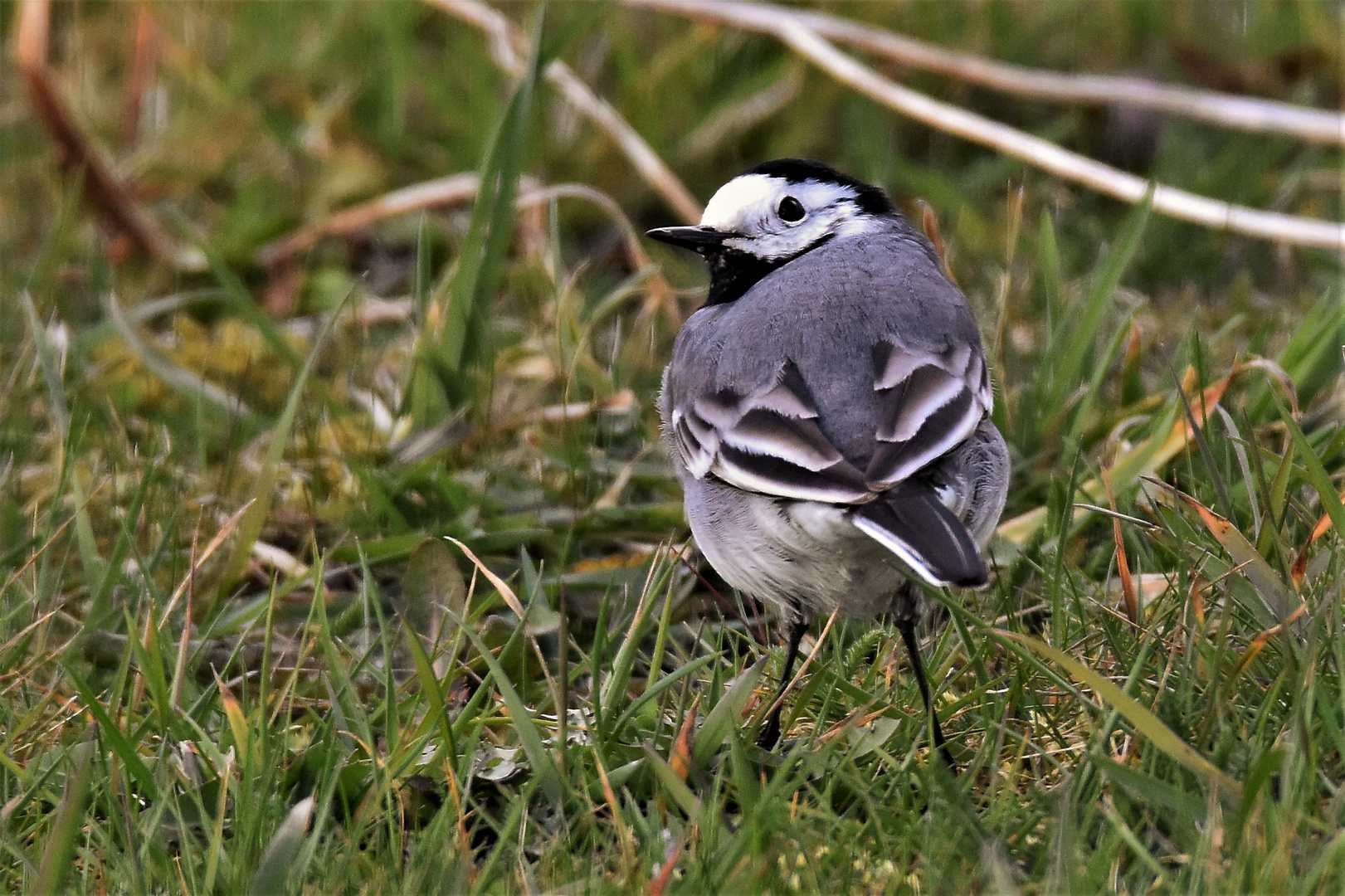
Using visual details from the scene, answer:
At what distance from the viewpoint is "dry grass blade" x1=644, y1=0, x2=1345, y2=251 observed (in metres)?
5.24

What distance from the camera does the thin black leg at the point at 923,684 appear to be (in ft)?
9.63

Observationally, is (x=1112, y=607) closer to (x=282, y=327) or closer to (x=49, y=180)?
(x=282, y=327)

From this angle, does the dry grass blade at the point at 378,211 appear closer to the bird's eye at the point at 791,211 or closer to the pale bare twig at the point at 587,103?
the pale bare twig at the point at 587,103

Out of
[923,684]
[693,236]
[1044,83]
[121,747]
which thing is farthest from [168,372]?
[1044,83]

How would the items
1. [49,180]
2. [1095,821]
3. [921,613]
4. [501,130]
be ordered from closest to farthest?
1. [1095,821]
2. [921,613]
3. [501,130]
4. [49,180]

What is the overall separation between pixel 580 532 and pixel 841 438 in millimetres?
1149

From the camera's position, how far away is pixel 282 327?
18.9ft

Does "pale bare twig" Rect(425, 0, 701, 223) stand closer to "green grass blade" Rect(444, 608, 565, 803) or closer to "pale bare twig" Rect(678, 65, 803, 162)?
"pale bare twig" Rect(678, 65, 803, 162)

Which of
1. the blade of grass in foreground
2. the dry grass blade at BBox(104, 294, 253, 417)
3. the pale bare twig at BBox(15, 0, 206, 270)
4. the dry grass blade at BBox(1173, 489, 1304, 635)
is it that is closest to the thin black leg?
the blade of grass in foreground

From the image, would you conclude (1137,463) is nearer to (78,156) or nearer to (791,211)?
(791,211)

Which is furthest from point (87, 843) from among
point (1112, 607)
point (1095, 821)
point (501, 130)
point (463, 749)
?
point (501, 130)

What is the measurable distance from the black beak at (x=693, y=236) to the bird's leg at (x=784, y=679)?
3.65 feet

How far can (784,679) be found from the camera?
3295mm

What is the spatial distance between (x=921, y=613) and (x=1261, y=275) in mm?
3410
